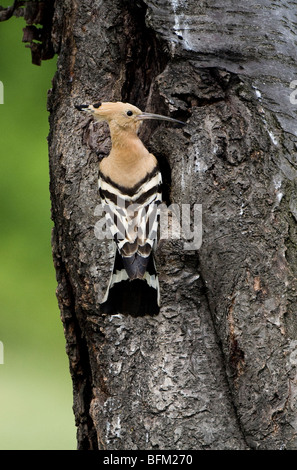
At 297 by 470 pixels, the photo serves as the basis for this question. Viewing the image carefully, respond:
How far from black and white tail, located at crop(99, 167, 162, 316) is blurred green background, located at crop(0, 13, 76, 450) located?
4.43 ft

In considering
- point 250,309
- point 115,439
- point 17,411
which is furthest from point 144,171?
point 17,411

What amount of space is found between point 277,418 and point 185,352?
36cm

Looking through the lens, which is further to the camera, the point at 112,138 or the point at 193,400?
the point at 112,138

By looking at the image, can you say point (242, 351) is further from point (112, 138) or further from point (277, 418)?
point (112, 138)

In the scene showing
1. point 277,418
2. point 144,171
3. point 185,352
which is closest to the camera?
point 277,418

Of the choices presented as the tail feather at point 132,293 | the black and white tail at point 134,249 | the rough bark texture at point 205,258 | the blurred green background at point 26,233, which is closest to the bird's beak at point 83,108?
the rough bark texture at point 205,258

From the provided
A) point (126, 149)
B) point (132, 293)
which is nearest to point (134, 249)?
point (132, 293)

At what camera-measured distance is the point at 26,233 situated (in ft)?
13.6

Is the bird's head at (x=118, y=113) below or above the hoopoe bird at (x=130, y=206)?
above

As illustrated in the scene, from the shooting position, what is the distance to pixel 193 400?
256cm

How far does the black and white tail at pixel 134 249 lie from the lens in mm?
2662

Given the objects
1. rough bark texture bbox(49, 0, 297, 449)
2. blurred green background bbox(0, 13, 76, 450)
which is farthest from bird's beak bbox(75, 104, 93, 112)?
blurred green background bbox(0, 13, 76, 450)

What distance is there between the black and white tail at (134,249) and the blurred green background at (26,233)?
135cm

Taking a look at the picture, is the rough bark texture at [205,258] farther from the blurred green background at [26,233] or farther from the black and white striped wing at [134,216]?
the blurred green background at [26,233]
